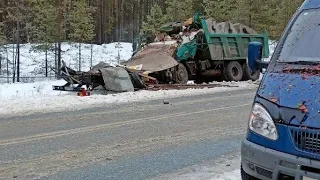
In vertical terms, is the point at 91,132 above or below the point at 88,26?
below

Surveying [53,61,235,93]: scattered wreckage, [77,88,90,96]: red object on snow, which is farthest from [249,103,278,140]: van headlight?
[53,61,235,93]: scattered wreckage

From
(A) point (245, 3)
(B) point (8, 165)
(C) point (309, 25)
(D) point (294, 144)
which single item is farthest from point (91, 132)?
(A) point (245, 3)

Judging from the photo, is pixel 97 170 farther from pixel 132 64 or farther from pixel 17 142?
pixel 132 64

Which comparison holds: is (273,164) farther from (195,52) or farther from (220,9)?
(220,9)

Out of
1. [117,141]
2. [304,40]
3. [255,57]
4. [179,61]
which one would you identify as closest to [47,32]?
[179,61]

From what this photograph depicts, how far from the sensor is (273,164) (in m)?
3.48

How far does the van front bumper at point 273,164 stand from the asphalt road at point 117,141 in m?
1.72

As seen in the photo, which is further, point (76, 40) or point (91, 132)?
point (76, 40)

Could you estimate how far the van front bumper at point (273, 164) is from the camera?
329 cm

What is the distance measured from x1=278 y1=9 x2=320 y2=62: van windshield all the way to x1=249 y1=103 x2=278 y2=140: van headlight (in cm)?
87

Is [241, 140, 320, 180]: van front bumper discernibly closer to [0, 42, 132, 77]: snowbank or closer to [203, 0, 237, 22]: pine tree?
[0, 42, 132, 77]: snowbank

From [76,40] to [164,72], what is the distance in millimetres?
30799

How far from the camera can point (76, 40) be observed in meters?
46.2

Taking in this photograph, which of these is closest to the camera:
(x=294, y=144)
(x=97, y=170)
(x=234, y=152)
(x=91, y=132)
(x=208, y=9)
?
(x=294, y=144)
